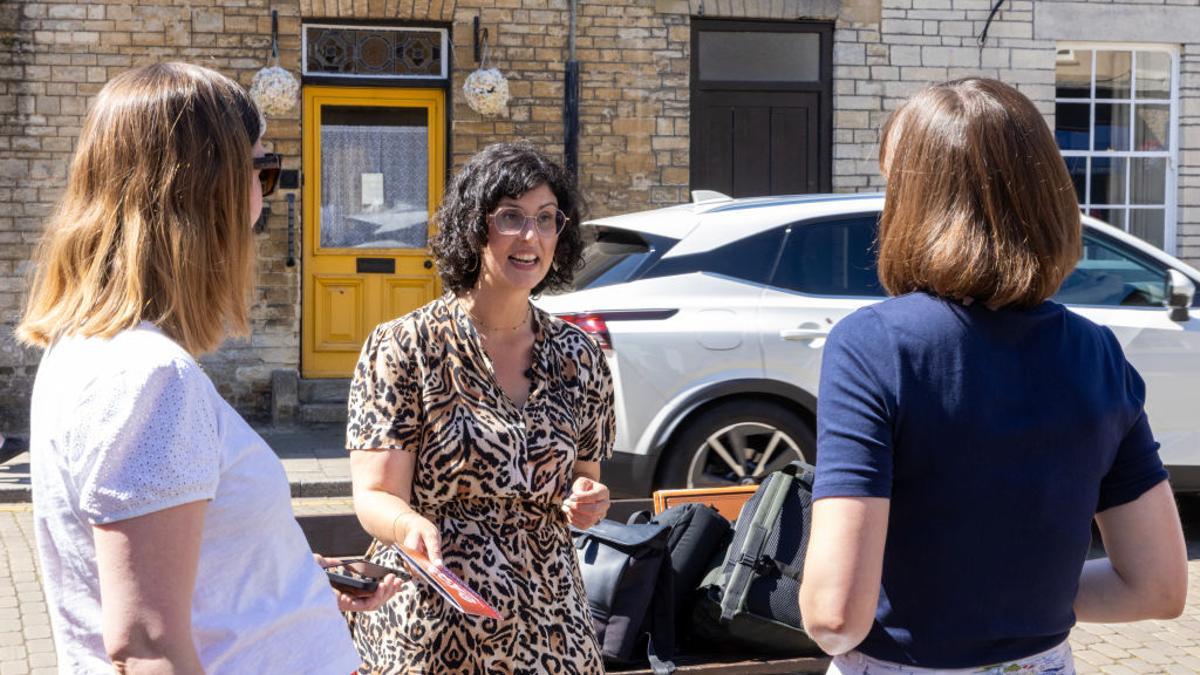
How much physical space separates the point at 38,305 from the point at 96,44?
416 inches

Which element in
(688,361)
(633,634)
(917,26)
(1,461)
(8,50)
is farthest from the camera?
(917,26)

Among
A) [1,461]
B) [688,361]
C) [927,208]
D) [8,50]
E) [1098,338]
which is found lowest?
[1,461]

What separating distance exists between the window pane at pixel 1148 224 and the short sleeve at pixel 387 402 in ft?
39.7

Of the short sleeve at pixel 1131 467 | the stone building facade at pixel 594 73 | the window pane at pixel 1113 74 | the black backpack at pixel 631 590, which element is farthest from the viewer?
the window pane at pixel 1113 74

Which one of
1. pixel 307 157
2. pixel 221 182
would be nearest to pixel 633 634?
pixel 221 182

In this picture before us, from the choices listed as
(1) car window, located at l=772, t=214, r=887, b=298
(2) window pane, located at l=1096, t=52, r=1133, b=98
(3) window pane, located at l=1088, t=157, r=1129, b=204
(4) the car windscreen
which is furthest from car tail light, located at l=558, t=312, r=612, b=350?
(2) window pane, located at l=1096, t=52, r=1133, b=98

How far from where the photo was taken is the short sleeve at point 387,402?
2.76 m

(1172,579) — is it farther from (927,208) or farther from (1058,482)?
(927,208)

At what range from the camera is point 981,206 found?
6.28 feet

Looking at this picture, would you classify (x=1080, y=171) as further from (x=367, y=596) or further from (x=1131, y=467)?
(x=367, y=596)

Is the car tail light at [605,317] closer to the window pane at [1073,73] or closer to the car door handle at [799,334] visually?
the car door handle at [799,334]

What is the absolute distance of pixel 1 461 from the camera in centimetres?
888

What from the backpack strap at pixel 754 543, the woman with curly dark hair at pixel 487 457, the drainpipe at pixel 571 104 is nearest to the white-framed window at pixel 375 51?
the drainpipe at pixel 571 104

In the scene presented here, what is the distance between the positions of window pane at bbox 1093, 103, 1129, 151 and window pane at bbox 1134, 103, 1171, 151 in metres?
0.11
